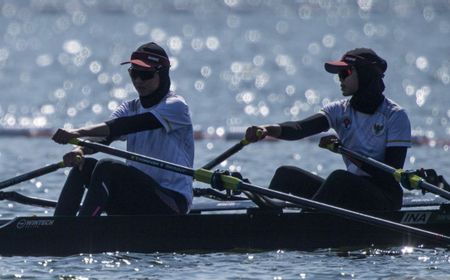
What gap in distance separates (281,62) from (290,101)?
11492 mm

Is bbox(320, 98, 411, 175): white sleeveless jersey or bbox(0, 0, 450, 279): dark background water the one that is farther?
bbox(320, 98, 411, 175): white sleeveless jersey

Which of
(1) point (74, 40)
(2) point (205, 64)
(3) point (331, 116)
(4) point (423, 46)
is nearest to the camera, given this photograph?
(3) point (331, 116)

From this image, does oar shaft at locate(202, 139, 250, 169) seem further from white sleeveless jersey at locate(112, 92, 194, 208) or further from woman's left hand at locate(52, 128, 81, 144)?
woman's left hand at locate(52, 128, 81, 144)

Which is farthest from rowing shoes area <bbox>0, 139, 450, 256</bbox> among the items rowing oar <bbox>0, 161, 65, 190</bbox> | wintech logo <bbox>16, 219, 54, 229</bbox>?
rowing oar <bbox>0, 161, 65, 190</bbox>

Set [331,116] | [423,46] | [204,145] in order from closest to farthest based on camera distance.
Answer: [331,116]
[204,145]
[423,46]

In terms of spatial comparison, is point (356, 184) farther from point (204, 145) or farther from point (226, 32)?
point (226, 32)

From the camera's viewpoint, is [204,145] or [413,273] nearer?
[413,273]

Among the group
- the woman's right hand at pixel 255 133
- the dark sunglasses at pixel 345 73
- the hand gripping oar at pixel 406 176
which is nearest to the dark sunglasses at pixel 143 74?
the woman's right hand at pixel 255 133

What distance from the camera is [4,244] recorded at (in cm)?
1328

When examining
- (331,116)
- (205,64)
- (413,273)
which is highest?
(205,64)

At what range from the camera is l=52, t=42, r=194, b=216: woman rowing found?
13.1 metres

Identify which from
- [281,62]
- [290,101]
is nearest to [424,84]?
[290,101]

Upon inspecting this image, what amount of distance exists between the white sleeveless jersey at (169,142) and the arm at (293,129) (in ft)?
2.01

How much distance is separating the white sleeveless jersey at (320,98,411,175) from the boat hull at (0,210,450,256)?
1.96 feet
